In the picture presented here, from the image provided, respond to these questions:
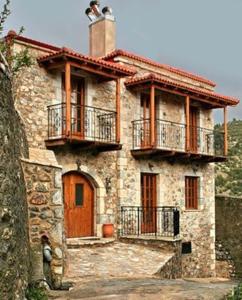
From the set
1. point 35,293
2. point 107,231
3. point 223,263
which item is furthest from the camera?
point 223,263

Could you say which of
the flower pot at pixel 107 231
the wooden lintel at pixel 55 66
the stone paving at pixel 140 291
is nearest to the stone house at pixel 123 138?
the wooden lintel at pixel 55 66

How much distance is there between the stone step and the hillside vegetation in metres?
16.9

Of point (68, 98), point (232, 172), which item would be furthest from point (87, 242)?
point (232, 172)

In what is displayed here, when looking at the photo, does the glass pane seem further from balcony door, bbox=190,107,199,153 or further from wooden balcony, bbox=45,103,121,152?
balcony door, bbox=190,107,199,153

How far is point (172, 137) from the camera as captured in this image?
17781mm

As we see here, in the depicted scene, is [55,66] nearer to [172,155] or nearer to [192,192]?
[172,155]

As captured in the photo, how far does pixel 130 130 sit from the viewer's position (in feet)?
53.8

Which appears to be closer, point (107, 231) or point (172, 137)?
point (107, 231)

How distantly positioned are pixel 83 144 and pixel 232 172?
2473 centimetres

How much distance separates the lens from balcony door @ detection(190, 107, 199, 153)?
1891cm

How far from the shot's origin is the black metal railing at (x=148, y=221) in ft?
52.1

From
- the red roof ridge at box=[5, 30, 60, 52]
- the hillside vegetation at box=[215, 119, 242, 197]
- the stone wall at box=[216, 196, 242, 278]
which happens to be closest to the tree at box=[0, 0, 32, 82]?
the red roof ridge at box=[5, 30, 60, 52]

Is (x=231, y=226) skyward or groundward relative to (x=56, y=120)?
groundward

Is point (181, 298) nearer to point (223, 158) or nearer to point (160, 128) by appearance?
point (160, 128)
